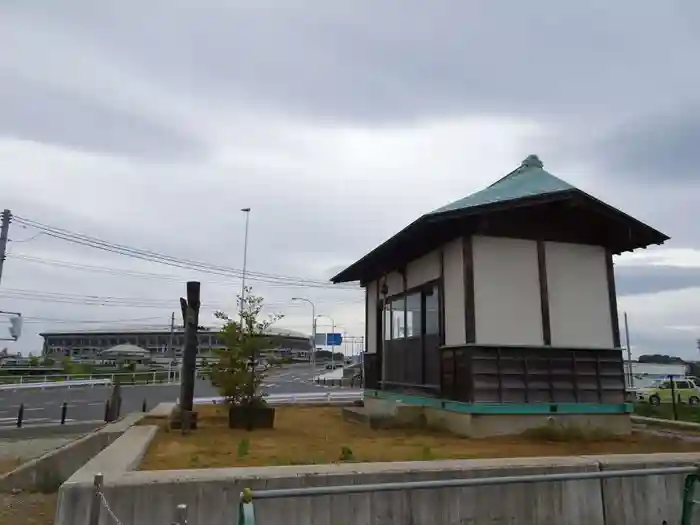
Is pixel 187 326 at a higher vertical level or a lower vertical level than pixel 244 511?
higher

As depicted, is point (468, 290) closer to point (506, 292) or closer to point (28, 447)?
point (506, 292)

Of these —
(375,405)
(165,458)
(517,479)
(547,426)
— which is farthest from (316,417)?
(517,479)

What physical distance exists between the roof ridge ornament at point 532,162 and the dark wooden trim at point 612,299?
2.35m

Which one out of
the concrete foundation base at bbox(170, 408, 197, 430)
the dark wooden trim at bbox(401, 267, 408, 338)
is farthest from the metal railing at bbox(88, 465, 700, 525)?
the dark wooden trim at bbox(401, 267, 408, 338)

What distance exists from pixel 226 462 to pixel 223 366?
4.24m

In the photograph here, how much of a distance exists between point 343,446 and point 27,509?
13.7 ft

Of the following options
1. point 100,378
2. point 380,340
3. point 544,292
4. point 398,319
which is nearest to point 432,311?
point 398,319

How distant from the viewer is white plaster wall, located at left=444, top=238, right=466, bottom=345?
30.8ft

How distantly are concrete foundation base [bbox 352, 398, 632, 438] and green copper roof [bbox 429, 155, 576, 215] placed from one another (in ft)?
11.1

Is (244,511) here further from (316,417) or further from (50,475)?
(316,417)

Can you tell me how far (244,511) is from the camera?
9.78ft

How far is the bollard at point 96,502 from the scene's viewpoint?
13.6 feet

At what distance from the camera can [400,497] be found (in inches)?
191

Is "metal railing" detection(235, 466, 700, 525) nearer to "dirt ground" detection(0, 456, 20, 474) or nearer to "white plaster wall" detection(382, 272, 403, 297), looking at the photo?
"white plaster wall" detection(382, 272, 403, 297)
